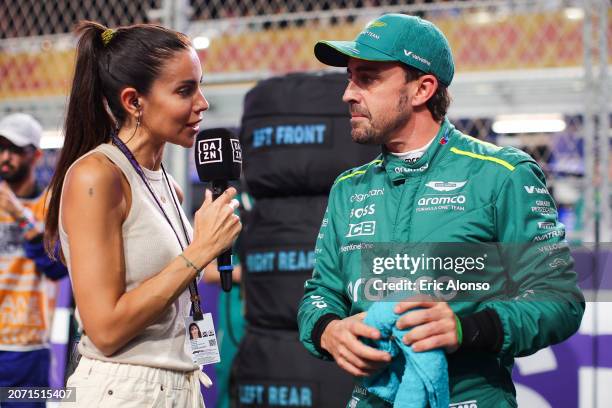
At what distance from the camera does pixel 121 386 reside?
1743 millimetres

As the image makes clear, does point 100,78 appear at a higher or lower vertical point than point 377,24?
lower

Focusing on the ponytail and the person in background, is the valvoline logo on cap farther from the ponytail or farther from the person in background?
the person in background

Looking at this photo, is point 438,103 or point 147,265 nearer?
point 147,265

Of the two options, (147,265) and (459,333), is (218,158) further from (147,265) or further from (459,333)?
(459,333)

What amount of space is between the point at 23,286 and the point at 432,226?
8.26 ft

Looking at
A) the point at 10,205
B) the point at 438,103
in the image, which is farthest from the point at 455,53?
the point at 438,103

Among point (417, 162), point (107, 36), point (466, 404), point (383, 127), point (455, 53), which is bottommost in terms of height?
point (466, 404)

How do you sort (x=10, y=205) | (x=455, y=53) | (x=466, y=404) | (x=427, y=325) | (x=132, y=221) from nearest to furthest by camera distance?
(x=427, y=325)
(x=466, y=404)
(x=132, y=221)
(x=10, y=205)
(x=455, y=53)

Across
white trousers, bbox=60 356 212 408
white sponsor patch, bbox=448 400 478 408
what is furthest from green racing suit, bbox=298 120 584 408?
white trousers, bbox=60 356 212 408

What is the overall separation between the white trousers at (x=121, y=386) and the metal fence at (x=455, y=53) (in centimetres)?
278

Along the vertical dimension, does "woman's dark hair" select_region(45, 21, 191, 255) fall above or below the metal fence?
below

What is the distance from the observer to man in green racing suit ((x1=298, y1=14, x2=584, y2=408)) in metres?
1.59

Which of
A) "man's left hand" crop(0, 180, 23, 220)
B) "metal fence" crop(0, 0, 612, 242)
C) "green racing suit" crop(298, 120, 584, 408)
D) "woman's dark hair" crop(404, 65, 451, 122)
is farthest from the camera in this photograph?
"metal fence" crop(0, 0, 612, 242)

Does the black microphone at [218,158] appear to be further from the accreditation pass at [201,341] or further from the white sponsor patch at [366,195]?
the white sponsor patch at [366,195]
